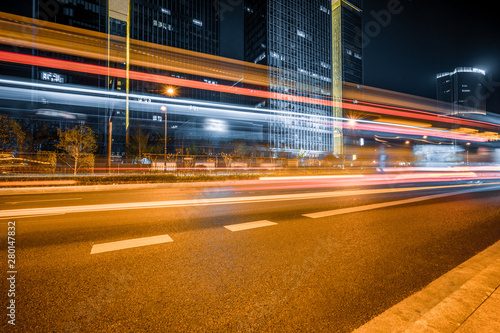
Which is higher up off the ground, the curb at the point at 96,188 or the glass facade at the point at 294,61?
the glass facade at the point at 294,61

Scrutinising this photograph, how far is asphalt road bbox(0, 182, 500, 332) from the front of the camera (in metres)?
2.15

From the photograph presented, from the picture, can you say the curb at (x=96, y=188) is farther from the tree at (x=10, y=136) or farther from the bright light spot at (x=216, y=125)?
the bright light spot at (x=216, y=125)

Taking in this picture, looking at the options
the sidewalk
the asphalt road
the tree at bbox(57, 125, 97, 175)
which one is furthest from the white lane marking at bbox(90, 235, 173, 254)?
the tree at bbox(57, 125, 97, 175)

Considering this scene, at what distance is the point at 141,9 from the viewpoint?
3002 inches

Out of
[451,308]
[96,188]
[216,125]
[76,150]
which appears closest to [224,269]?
[451,308]

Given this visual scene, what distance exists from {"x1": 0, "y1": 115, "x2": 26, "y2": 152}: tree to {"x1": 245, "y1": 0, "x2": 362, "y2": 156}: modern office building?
201 ft

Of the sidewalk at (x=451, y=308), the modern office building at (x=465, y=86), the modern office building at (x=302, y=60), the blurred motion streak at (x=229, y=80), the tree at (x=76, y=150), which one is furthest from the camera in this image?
the modern office building at (x=302, y=60)

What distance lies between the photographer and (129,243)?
161 inches

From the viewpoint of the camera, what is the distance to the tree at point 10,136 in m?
20.7

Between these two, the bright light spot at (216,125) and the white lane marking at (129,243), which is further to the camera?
the bright light spot at (216,125)

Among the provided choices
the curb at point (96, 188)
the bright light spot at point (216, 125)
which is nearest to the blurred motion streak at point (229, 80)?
the curb at point (96, 188)

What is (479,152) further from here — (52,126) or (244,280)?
(52,126)

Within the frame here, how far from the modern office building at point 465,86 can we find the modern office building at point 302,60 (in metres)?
27.3

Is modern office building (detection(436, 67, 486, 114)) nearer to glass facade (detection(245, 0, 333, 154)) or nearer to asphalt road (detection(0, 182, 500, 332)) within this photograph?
glass facade (detection(245, 0, 333, 154))
